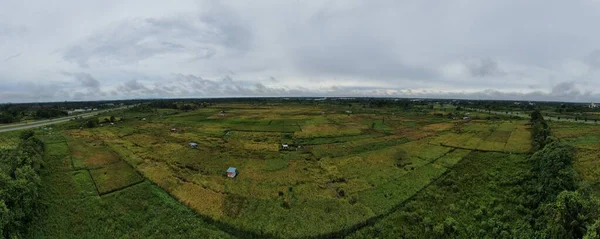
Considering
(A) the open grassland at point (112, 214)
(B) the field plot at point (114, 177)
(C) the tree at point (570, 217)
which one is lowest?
(A) the open grassland at point (112, 214)

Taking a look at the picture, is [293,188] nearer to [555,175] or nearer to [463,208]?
[463,208]

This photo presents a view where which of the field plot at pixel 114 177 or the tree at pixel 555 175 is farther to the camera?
the field plot at pixel 114 177

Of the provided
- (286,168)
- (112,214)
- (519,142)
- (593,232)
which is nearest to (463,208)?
(593,232)

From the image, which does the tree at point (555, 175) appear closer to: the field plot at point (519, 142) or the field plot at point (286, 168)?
the field plot at point (286, 168)

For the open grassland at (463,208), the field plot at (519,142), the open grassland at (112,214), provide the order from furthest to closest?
1. the field plot at (519,142)
2. the open grassland at (112,214)
3. the open grassland at (463,208)

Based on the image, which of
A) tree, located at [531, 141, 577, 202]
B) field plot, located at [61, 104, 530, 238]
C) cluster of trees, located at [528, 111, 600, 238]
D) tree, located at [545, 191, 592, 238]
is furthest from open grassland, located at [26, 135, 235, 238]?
tree, located at [531, 141, 577, 202]

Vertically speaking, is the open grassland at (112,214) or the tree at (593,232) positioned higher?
the tree at (593,232)

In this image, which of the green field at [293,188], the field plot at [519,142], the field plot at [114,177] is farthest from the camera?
the field plot at [519,142]

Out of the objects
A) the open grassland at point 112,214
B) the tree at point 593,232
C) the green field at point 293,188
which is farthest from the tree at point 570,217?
the open grassland at point 112,214

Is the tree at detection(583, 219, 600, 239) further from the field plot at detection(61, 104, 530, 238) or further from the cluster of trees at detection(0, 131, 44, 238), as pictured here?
the cluster of trees at detection(0, 131, 44, 238)

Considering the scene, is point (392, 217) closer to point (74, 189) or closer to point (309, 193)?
point (309, 193)
